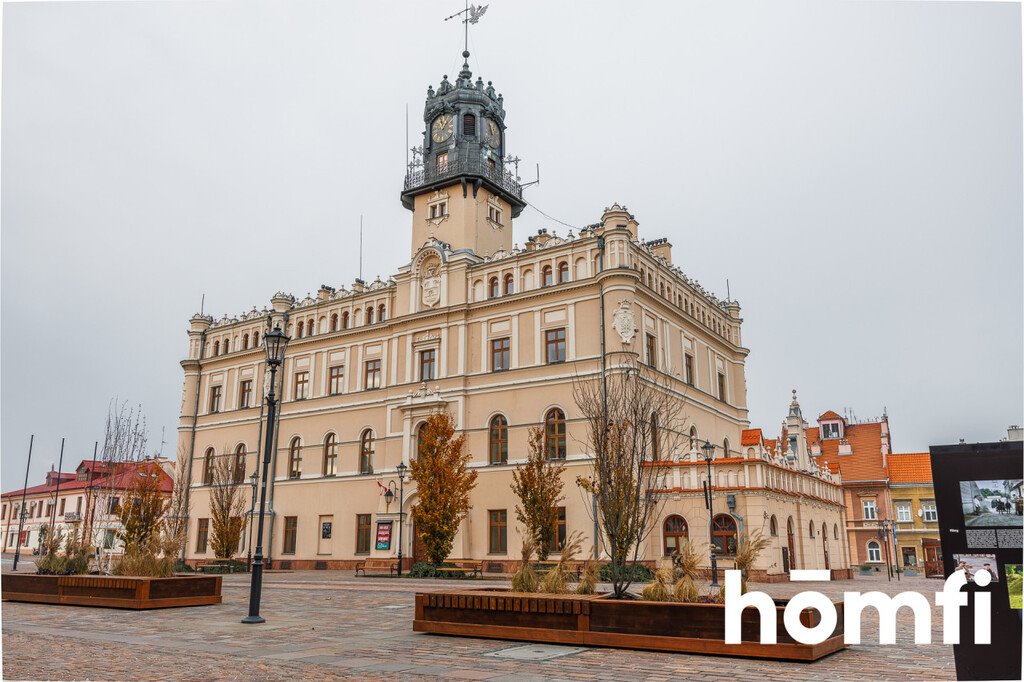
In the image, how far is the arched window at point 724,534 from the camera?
31.4m

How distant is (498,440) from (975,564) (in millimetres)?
30957

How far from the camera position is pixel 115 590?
1814cm

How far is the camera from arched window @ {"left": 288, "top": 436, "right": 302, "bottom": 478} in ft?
148

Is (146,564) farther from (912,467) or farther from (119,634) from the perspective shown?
(912,467)

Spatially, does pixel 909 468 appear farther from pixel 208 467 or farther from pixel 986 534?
pixel 986 534

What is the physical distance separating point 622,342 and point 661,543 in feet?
27.5

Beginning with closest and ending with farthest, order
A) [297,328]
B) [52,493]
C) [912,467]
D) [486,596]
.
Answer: [486,596] → [297,328] → [912,467] → [52,493]

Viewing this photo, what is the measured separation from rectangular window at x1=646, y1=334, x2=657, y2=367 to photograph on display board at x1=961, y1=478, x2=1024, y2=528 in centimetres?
2889

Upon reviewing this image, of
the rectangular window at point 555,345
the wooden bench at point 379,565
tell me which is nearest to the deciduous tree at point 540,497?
the rectangular window at point 555,345

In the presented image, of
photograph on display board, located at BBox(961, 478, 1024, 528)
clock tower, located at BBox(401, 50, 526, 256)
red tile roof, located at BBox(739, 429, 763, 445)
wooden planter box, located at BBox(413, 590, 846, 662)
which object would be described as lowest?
wooden planter box, located at BBox(413, 590, 846, 662)

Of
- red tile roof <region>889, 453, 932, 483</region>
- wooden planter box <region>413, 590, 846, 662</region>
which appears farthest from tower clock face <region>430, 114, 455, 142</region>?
red tile roof <region>889, 453, 932, 483</region>

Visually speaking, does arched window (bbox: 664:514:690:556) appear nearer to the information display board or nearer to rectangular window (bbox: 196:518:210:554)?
the information display board

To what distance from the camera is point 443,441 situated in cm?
3550

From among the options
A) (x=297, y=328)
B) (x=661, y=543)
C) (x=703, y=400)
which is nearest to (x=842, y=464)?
(x=703, y=400)
